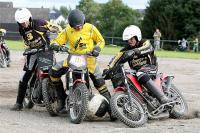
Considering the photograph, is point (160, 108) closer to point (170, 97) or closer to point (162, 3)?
point (170, 97)

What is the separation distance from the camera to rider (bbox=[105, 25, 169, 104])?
10383 millimetres

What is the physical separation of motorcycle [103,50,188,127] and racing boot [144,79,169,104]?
0.09 m

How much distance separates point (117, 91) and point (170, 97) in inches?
47.3

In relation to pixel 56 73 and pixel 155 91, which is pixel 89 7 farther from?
pixel 155 91

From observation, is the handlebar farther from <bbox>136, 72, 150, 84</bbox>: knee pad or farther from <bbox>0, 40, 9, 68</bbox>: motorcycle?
<bbox>0, 40, 9, 68</bbox>: motorcycle

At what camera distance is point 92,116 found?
34.2 ft

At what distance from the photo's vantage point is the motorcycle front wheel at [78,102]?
9.97 metres

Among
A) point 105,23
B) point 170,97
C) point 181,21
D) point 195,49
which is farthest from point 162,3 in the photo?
point 170,97

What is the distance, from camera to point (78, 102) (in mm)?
10141

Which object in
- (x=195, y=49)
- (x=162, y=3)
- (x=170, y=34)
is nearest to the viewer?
(x=195, y=49)

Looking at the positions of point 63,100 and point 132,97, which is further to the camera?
point 63,100

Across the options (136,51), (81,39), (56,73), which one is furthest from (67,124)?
(136,51)

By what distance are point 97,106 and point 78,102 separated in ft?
1.20

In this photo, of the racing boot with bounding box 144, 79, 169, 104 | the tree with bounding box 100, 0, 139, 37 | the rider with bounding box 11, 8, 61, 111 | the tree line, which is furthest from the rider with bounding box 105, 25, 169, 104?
the tree with bounding box 100, 0, 139, 37
